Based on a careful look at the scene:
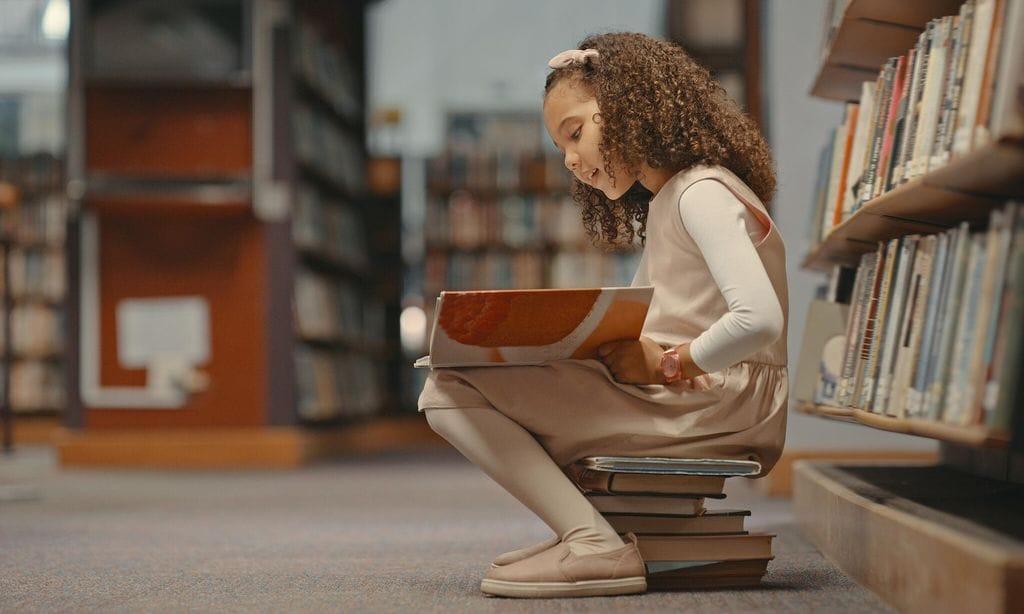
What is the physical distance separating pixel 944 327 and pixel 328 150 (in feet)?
17.2

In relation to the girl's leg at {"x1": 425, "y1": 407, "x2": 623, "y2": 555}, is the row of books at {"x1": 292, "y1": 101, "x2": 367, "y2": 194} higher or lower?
higher

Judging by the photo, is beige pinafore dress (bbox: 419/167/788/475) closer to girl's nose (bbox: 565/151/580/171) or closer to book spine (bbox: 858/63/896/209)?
girl's nose (bbox: 565/151/580/171)

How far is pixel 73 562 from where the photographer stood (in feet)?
7.39

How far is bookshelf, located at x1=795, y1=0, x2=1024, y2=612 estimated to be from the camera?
125 cm

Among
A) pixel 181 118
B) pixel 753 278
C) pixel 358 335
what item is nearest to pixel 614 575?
pixel 753 278

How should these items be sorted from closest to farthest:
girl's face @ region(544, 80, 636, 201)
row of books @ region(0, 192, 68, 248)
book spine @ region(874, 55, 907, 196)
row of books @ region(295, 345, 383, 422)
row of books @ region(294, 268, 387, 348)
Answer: girl's face @ region(544, 80, 636, 201) < book spine @ region(874, 55, 907, 196) < row of books @ region(295, 345, 383, 422) < row of books @ region(294, 268, 387, 348) < row of books @ region(0, 192, 68, 248)

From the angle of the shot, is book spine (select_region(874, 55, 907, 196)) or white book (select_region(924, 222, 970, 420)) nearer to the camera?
white book (select_region(924, 222, 970, 420))

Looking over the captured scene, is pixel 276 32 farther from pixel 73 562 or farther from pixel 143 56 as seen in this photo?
pixel 73 562

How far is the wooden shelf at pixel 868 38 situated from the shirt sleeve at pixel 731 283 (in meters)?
0.58

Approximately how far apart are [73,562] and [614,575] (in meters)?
1.12

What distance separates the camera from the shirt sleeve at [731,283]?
1544 mm

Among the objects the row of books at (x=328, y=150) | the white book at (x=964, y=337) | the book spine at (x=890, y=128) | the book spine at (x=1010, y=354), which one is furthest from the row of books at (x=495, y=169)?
the book spine at (x=1010, y=354)

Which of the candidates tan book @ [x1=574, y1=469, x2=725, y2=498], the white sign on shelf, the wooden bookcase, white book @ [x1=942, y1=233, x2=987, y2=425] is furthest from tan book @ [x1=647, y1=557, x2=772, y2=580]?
the white sign on shelf

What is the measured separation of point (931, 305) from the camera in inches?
60.1
